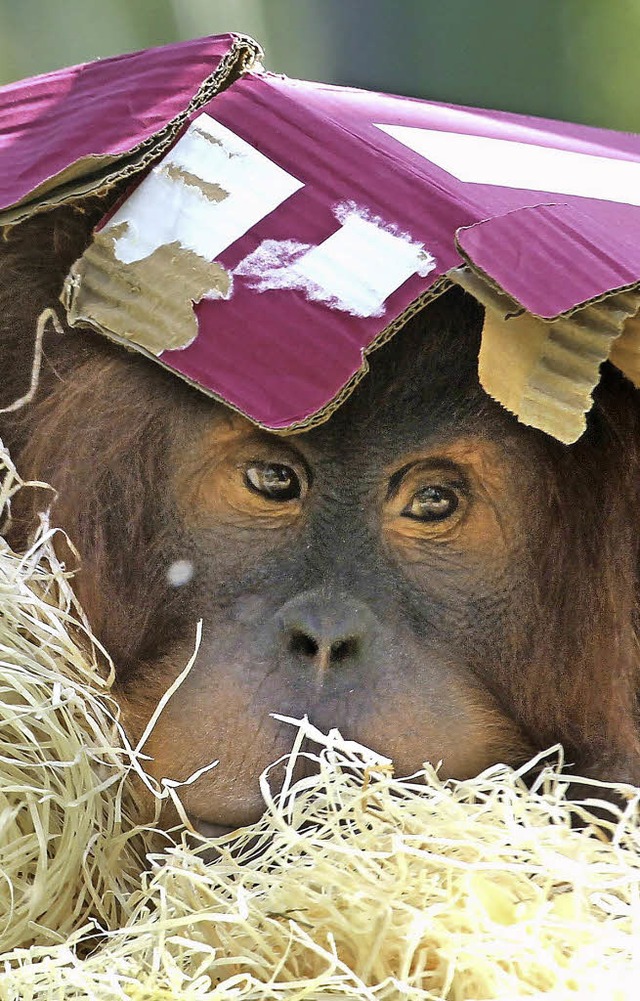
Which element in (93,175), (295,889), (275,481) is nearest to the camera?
(295,889)

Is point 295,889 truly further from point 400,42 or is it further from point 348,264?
point 400,42

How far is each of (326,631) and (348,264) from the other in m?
0.35

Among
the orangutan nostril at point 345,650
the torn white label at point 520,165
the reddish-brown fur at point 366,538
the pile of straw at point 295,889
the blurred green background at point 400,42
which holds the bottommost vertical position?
the pile of straw at point 295,889

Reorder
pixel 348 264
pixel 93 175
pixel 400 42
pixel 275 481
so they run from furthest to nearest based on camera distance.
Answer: pixel 400 42 → pixel 275 481 → pixel 93 175 → pixel 348 264

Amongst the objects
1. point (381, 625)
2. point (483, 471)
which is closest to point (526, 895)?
point (381, 625)

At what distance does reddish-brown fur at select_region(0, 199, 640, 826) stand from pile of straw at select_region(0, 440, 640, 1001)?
0.11 m

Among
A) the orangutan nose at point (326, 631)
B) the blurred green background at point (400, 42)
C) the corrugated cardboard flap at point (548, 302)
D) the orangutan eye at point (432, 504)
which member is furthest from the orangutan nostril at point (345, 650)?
the blurred green background at point (400, 42)

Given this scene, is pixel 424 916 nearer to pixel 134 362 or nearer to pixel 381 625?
pixel 381 625

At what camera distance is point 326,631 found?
1269mm

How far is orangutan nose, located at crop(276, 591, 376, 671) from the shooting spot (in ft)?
4.16

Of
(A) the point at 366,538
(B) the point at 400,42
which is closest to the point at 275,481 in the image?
(A) the point at 366,538

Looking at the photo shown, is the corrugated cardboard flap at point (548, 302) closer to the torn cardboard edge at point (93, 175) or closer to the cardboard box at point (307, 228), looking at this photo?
the cardboard box at point (307, 228)

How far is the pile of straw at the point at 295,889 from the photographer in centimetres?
95

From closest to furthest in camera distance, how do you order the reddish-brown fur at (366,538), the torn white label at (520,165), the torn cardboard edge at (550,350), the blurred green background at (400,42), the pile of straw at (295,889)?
1. the pile of straw at (295,889)
2. the torn cardboard edge at (550,350)
3. the torn white label at (520,165)
4. the reddish-brown fur at (366,538)
5. the blurred green background at (400,42)
